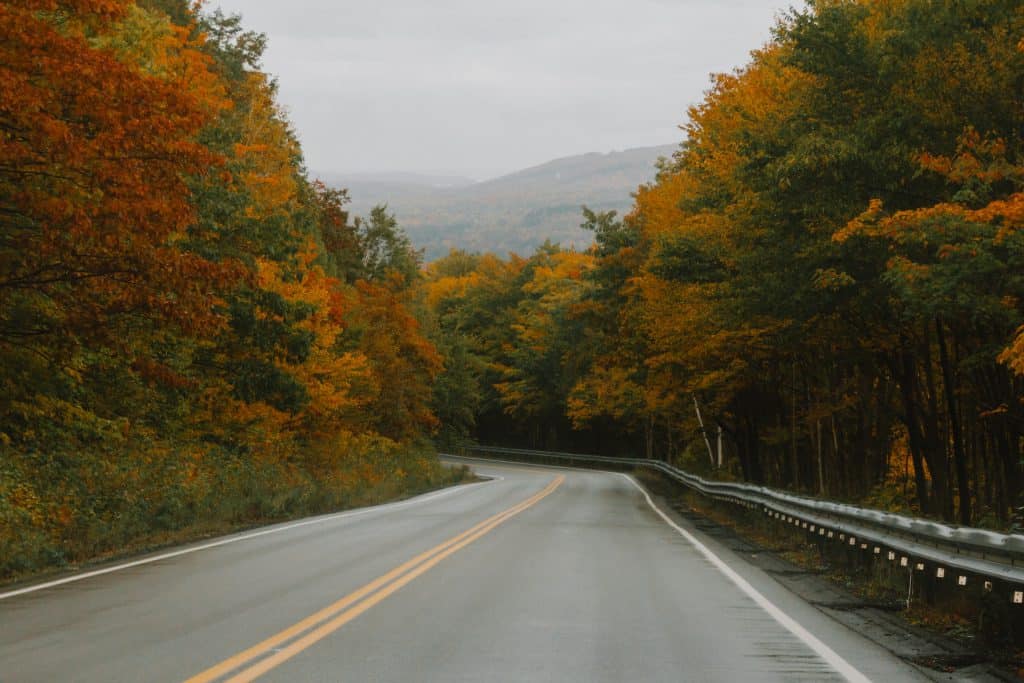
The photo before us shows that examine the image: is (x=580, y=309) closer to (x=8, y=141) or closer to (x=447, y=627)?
(x=8, y=141)

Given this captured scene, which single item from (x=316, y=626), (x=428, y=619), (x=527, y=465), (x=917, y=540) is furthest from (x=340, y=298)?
(x=527, y=465)

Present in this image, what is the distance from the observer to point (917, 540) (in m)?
11.2

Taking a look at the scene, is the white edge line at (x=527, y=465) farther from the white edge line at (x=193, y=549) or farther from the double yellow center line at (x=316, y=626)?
the double yellow center line at (x=316, y=626)

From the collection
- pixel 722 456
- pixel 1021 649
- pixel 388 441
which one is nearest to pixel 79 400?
pixel 1021 649

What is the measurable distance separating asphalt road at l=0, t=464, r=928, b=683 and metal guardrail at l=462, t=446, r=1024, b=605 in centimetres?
109

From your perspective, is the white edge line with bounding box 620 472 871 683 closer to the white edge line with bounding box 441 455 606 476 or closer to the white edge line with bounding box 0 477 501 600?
the white edge line with bounding box 0 477 501 600

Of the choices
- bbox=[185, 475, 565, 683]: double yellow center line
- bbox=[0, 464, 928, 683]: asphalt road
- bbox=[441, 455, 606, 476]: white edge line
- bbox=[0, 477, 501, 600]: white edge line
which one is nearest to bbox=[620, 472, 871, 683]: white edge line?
bbox=[0, 464, 928, 683]: asphalt road

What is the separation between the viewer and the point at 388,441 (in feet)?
167

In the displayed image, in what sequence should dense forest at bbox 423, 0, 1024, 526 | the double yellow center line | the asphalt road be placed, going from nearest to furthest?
1. the double yellow center line
2. the asphalt road
3. dense forest at bbox 423, 0, 1024, 526

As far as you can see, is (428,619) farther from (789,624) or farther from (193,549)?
(193,549)

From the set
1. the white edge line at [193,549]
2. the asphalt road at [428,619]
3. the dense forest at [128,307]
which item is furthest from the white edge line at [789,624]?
the dense forest at [128,307]

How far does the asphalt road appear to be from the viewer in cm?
762

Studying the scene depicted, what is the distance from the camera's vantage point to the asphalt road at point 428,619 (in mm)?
7621

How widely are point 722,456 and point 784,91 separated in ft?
126
